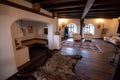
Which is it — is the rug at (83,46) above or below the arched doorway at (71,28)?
below

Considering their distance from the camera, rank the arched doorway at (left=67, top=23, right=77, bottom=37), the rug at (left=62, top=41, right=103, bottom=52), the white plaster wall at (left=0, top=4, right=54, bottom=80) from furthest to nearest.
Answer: the arched doorway at (left=67, top=23, right=77, bottom=37)
the rug at (left=62, top=41, right=103, bottom=52)
the white plaster wall at (left=0, top=4, right=54, bottom=80)

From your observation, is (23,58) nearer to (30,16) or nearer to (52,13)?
(30,16)

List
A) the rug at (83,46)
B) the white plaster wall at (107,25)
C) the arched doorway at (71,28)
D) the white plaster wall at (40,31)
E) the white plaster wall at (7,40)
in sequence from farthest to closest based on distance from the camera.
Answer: the arched doorway at (71,28) → the white plaster wall at (107,25) → the white plaster wall at (40,31) → the rug at (83,46) → the white plaster wall at (7,40)

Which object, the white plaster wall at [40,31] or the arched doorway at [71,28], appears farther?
the arched doorway at [71,28]

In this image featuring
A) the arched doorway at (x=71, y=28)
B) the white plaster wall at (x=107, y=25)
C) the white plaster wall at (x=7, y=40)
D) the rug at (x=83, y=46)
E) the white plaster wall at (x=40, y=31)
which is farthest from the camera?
the arched doorway at (x=71, y=28)

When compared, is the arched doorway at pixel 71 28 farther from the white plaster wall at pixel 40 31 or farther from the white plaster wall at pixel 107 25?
the white plaster wall at pixel 40 31

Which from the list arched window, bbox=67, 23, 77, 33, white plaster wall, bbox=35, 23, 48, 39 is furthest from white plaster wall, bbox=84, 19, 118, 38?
white plaster wall, bbox=35, 23, 48, 39

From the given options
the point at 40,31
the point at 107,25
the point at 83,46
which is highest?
the point at 107,25

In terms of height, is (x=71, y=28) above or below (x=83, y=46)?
above

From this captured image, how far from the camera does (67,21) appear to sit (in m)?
10.4

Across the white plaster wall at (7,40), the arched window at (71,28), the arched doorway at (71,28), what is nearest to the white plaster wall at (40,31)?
the white plaster wall at (7,40)

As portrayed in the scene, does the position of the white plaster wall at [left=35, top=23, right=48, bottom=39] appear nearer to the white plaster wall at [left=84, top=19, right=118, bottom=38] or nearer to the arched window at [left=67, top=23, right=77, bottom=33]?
the arched window at [left=67, top=23, right=77, bottom=33]

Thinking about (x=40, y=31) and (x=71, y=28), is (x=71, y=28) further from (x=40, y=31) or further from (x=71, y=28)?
(x=40, y=31)

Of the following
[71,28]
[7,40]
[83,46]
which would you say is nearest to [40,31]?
[83,46]
